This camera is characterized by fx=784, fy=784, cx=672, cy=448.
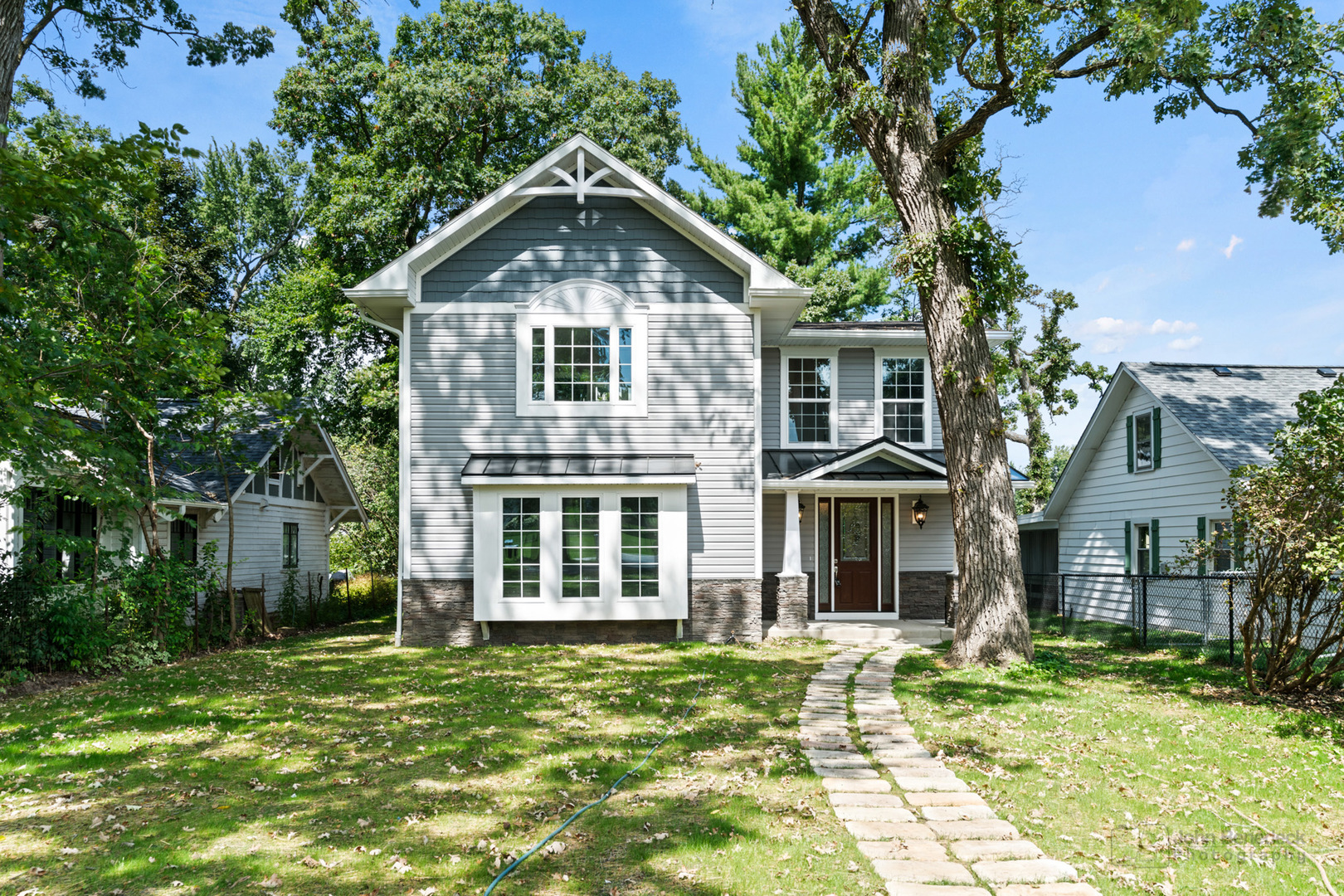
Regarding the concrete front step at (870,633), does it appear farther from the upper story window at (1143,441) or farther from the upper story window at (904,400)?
the upper story window at (1143,441)

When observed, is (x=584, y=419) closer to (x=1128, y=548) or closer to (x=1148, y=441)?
(x=1148, y=441)

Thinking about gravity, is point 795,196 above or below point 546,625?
above

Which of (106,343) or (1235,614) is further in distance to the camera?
(106,343)

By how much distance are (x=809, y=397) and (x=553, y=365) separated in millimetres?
5437

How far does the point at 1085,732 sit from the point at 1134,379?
1149 centimetres

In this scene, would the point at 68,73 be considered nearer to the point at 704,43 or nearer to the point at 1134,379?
the point at 704,43

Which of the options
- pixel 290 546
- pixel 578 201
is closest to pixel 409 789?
pixel 578 201

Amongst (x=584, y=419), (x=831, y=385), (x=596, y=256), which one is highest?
(x=596, y=256)

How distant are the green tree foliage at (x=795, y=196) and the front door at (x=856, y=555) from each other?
1334 cm

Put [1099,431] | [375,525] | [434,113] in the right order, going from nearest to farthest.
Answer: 1. [1099,431]
2. [434,113]
3. [375,525]

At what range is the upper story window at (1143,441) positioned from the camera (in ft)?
52.2

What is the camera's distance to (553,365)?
13.2 m

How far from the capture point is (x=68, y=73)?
1369 cm

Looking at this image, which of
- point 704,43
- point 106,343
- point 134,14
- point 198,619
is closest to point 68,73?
point 134,14
